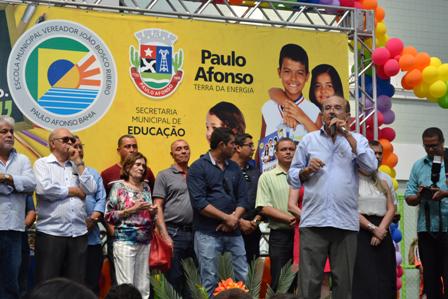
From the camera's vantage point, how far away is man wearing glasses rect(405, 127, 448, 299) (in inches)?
325

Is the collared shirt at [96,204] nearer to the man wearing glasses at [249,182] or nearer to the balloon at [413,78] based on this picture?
the man wearing glasses at [249,182]

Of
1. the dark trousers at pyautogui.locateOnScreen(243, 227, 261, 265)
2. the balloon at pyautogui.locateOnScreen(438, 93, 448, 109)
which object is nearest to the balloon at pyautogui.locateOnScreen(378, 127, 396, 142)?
the balloon at pyautogui.locateOnScreen(438, 93, 448, 109)

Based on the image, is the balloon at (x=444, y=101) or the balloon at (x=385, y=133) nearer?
the balloon at (x=444, y=101)

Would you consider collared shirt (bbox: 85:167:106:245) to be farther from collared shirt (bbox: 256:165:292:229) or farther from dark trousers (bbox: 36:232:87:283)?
collared shirt (bbox: 256:165:292:229)

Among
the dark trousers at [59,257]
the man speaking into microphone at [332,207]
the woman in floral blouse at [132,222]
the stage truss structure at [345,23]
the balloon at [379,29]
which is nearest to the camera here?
the man speaking into microphone at [332,207]

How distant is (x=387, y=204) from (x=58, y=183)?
2949mm

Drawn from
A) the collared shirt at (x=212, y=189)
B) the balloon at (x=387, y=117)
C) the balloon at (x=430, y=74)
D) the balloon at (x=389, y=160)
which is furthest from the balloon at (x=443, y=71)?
the collared shirt at (x=212, y=189)

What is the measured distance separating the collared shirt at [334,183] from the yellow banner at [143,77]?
9.93ft

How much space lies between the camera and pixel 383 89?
1087 centimetres

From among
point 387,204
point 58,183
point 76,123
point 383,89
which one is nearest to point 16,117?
point 76,123

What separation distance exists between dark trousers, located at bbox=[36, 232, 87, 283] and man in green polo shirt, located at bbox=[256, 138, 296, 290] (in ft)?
6.11

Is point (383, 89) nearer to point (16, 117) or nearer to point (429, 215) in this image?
point (429, 215)

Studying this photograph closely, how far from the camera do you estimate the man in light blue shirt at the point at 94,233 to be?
806 cm

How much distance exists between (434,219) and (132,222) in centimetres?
285
